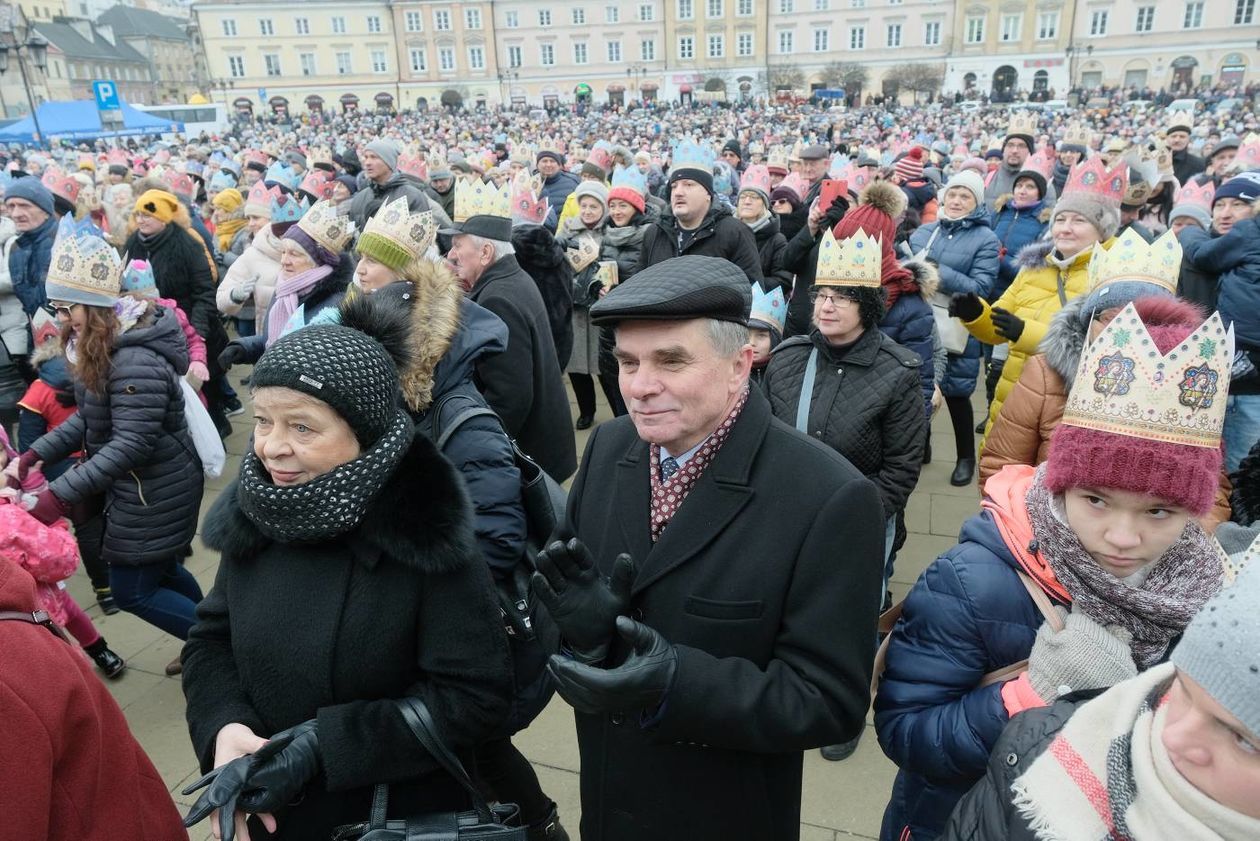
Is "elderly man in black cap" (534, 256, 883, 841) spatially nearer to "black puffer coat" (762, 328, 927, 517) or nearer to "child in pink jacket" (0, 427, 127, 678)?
"black puffer coat" (762, 328, 927, 517)

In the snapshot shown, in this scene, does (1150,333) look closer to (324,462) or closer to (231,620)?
(324,462)

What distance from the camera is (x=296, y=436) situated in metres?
1.80

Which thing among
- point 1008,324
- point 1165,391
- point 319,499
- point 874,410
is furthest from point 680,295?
point 1008,324

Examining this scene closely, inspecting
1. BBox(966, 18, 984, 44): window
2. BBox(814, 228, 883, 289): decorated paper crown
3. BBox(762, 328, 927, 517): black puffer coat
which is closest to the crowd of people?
BBox(762, 328, 927, 517): black puffer coat

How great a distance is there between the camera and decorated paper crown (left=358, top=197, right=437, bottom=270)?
321 centimetres

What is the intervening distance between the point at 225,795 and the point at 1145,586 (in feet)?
6.34

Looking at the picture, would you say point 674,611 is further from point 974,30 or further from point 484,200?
point 974,30

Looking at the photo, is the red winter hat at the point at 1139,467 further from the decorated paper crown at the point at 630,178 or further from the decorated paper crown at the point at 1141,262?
the decorated paper crown at the point at 630,178

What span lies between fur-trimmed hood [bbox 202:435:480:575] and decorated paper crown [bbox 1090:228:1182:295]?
8.31ft

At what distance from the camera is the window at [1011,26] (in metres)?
61.6

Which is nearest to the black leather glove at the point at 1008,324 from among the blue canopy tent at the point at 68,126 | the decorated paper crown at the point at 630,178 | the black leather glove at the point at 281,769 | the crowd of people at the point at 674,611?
the crowd of people at the point at 674,611

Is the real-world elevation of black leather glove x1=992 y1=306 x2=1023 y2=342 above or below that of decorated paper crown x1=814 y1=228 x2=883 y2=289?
below

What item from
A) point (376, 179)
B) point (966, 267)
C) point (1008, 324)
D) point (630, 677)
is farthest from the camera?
point (376, 179)

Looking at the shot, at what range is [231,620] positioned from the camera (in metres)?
1.90
